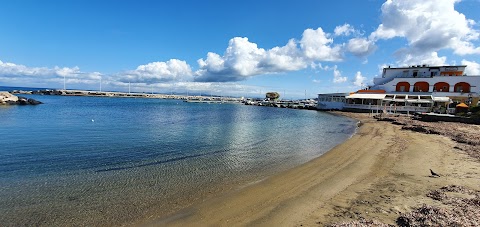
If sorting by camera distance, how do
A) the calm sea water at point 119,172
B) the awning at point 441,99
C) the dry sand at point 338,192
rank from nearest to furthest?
the dry sand at point 338,192, the calm sea water at point 119,172, the awning at point 441,99

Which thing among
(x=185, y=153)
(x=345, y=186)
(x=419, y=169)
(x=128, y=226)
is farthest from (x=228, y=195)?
(x=419, y=169)

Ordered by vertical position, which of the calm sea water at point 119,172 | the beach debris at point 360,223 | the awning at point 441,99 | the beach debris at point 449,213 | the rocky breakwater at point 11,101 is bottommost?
the calm sea water at point 119,172

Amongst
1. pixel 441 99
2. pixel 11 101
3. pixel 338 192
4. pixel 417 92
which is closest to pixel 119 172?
pixel 338 192

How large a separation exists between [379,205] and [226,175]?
25.5ft

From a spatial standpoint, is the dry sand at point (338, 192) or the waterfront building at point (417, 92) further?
the waterfront building at point (417, 92)

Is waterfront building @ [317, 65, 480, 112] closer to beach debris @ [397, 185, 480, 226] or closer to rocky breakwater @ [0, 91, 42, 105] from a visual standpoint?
beach debris @ [397, 185, 480, 226]

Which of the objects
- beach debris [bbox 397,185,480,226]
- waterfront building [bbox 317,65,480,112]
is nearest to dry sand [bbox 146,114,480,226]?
beach debris [bbox 397,185,480,226]

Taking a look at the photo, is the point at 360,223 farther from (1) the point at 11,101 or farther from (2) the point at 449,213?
(1) the point at 11,101

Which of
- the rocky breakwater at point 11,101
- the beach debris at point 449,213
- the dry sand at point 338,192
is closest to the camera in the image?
the beach debris at point 449,213

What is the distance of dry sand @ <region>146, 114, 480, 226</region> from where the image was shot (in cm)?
909

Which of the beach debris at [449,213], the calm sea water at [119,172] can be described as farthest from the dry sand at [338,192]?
the calm sea water at [119,172]

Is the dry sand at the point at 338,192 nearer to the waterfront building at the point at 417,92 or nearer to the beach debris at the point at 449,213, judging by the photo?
the beach debris at the point at 449,213

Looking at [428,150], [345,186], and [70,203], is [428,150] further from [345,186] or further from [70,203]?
[70,203]

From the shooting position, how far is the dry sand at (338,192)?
9086 mm
